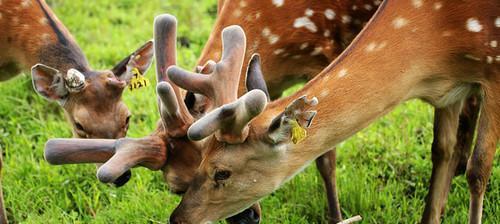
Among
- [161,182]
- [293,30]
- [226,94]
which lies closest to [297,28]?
[293,30]

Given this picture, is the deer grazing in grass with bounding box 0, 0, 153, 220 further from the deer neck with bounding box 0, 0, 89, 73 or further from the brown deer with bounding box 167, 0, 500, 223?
the brown deer with bounding box 167, 0, 500, 223

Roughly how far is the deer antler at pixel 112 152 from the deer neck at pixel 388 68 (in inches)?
22.4

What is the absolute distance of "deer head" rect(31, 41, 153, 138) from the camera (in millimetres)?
4973

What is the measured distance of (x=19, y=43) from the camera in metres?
5.51

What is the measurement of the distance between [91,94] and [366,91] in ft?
5.77

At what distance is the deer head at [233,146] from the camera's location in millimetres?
3598

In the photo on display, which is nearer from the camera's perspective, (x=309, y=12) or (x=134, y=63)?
(x=309, y=12)

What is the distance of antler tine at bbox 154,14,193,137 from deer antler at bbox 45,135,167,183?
107 millimetres

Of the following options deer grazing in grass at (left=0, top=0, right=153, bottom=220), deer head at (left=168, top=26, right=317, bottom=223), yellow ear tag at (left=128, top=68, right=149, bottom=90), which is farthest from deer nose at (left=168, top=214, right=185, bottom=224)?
yellow ear tag at (left=128, top=68, right=149, bottom=90)

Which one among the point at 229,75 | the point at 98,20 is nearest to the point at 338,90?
the point at 229,75

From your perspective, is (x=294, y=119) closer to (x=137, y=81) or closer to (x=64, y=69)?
(x=137, y=81)

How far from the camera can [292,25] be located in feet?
15.7

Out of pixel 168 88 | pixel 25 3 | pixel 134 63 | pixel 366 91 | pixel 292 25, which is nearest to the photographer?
pixel 168 88

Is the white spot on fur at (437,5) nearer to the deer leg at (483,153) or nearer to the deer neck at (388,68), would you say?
the deer neck at (388,68)
